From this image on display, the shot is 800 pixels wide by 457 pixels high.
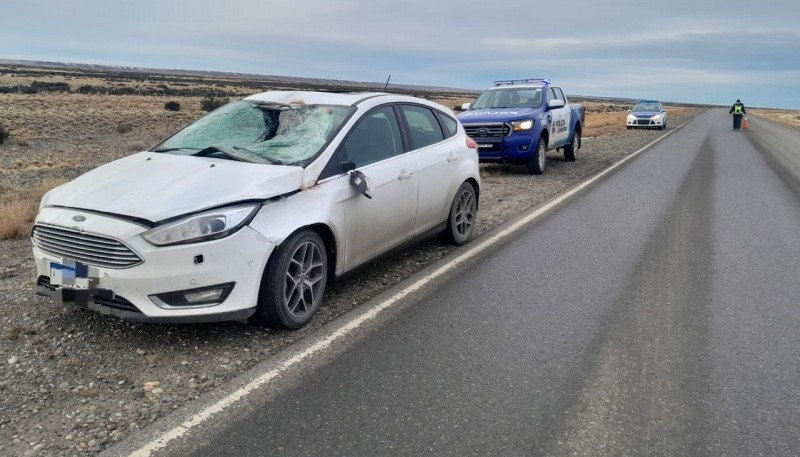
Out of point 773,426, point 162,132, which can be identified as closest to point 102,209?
point 773,426

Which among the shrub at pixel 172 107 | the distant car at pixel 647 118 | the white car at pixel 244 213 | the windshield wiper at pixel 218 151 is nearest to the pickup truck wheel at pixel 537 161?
the white car at pixel 244 213

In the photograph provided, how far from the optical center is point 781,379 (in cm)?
391

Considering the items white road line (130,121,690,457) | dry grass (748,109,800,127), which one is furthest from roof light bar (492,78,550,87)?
dry grass (748,109,800,127)

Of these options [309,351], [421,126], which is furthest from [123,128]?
[309,351]

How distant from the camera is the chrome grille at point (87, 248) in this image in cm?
386

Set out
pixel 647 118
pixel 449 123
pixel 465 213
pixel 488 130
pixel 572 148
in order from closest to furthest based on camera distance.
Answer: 1. pixel 449 123
2. pixel 465 213
3. pixel 488 130
4. pixel 572 148
5. pixel 647 118

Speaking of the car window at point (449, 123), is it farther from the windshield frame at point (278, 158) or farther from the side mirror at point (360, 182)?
the side mirror at point (360, 182)

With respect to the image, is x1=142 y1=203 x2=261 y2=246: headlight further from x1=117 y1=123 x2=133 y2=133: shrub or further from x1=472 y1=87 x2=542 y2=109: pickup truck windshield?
x1=117 y1=123 x2=133 y2=133: shrub

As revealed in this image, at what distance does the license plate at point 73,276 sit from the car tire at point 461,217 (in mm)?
3859

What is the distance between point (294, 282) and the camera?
14.7ft

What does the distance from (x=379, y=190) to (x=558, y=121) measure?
410 inches

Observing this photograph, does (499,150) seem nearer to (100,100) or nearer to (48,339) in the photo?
(48,339)

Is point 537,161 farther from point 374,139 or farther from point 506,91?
point 374,139

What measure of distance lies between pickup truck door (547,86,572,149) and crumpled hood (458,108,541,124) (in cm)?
80
